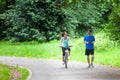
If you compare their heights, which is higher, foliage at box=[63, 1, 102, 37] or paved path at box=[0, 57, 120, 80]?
paved path at box=[0, 57, 120, 80]

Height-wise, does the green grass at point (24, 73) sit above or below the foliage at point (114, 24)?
below

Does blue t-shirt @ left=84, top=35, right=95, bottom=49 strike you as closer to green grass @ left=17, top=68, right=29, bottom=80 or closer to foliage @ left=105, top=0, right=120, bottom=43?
foliage @ left=105, top=0, right=120, bottom=43

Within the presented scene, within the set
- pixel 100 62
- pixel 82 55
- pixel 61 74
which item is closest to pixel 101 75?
pixel 61 74

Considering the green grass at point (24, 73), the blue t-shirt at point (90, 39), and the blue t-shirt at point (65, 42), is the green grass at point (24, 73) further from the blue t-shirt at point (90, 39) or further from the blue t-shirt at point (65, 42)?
the blue t-shirt at point (90, 39)

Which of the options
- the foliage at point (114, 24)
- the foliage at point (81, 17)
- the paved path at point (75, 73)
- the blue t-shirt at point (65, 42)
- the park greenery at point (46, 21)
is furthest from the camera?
the foliage at point (81, 17)

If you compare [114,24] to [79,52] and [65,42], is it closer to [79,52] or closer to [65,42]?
[65,42]

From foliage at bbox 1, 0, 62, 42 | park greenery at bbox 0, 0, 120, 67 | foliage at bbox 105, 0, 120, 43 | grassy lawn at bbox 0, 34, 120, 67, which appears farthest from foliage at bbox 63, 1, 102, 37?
foliage at bbox 105, 0, 120, 43

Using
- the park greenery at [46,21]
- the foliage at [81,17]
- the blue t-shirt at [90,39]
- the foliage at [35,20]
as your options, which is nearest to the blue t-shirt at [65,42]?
the blue t-shirt at [90,39]

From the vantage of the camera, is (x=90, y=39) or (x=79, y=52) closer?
(x=90, y=39)

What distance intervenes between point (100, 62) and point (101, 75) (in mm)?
6810

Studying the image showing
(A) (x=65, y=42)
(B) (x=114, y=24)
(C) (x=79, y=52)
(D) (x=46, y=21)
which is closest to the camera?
(B) (x=114, y=24)

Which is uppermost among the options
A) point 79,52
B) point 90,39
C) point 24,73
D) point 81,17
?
point 90,39

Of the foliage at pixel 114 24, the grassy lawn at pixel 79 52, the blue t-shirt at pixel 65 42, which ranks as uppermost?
the foliage at pixel 114 24

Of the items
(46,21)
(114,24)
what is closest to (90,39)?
(114,24)
